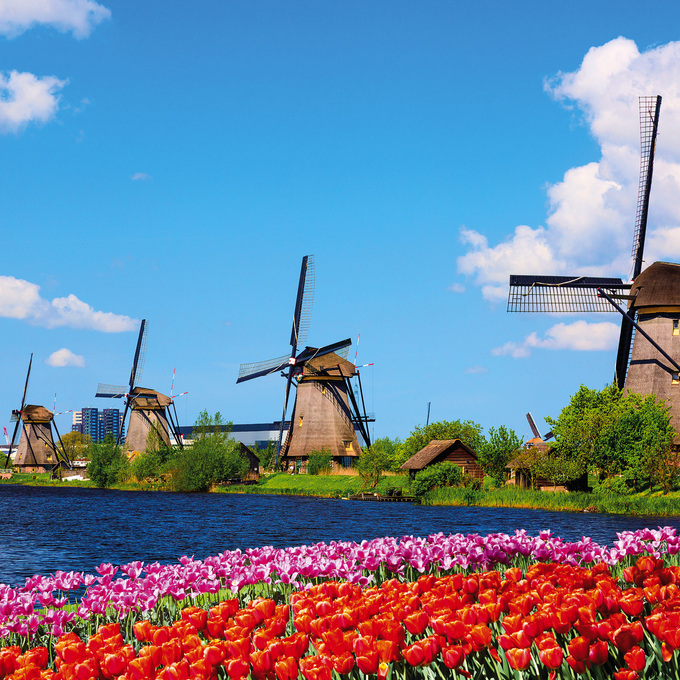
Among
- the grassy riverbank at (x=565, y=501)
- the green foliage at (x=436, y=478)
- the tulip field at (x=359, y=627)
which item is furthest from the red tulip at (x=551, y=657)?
the green foliage at (x=436, y=478)

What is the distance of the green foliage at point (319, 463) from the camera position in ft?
204

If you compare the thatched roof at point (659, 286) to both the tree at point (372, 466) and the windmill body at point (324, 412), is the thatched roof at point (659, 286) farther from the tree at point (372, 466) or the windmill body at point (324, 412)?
the windmill body at point (324, 412)

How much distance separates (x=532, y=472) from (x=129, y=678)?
41.6 m

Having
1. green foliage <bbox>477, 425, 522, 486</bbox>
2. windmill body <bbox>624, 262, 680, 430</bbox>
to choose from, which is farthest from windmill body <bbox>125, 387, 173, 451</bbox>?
windmill body <bbox>624, 262, 680, 430</bbox>

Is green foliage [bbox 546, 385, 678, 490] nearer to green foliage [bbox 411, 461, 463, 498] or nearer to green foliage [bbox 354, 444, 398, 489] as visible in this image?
green foliage [bbox 411, 461, 463, 498]

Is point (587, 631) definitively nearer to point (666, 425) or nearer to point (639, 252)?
point (666, 425)

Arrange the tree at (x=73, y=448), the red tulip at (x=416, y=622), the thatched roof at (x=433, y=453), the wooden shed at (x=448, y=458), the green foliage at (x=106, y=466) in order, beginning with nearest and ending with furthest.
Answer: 1. the red tulip at (x=416, y=622)
2. the thatched roof at (x=433, y=453)
3. the wooden shed at (x=448, y=458)
4. the green foliage at (x=106, y=466)
5. the tree at (x=73, y=448)

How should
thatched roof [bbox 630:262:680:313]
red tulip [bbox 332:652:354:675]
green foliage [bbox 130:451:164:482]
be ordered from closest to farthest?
red tulip [bbox 332:652:354:675], thatched roof [bbox 630:262:680:313], green foliage [bbox 130:451:164:482]

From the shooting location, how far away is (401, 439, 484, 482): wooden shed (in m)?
50.2

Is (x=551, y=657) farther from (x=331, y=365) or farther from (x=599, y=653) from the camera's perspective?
(x=331, y=365)

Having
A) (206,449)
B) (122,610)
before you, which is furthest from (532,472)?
(122,610)

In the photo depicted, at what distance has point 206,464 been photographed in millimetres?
65000

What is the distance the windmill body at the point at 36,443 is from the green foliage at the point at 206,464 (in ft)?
129

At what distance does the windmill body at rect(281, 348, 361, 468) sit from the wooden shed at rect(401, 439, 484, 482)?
13493 millimetres
